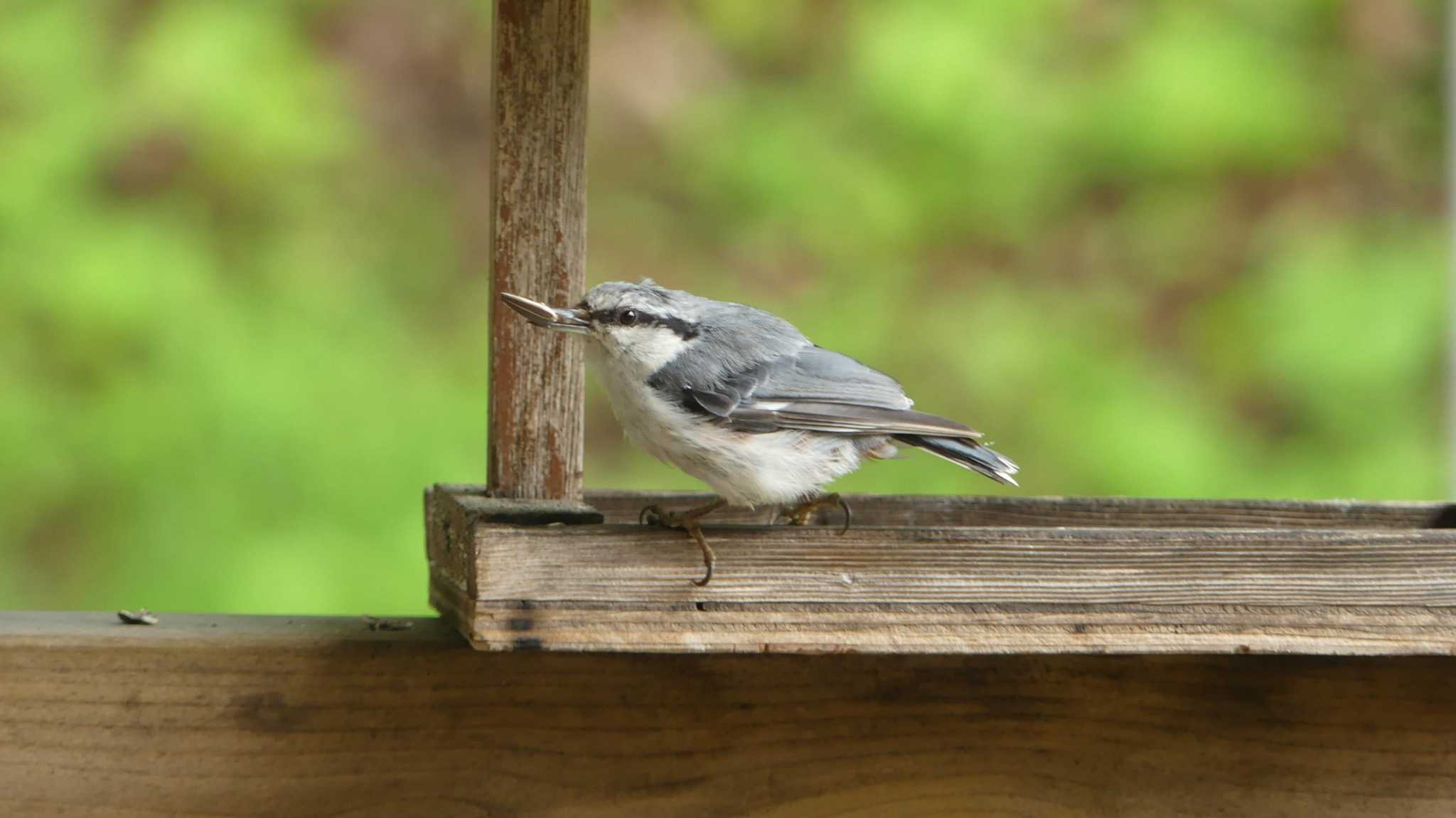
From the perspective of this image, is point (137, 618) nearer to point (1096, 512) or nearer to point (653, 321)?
point (653, 321)

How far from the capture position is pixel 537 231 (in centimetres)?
214

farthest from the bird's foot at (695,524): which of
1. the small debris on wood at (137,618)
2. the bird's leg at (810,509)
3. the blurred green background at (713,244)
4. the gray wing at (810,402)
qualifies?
the blurred green background at (713,244)

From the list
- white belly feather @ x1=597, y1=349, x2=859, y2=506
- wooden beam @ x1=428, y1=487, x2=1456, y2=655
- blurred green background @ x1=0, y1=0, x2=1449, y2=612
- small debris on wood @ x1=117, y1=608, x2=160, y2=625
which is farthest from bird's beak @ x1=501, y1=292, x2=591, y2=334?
blurred green background @ x1=0, y1=0, x2=1449, y2=612

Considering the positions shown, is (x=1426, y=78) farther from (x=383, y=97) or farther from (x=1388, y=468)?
(x=383, y=97)

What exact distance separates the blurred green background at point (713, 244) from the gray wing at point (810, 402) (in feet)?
4.68

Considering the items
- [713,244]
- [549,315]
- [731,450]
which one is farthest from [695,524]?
[713,244]

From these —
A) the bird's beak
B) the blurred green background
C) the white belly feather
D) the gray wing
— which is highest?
the blurred green background

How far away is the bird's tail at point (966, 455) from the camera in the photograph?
2.18 meters

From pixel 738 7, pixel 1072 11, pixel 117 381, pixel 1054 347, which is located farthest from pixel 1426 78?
pixel 117 381

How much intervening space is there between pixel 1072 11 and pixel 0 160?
280cm

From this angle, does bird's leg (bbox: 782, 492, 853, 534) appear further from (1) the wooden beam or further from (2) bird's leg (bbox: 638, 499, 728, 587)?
→ (1) the wooden beam

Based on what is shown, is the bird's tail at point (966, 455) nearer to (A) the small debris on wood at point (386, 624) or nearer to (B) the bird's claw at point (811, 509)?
(B) the bird's claw at point (811, 509)

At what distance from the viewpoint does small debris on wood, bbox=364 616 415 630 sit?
6.75 feet

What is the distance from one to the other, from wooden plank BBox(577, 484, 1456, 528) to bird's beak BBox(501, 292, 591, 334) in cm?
43
